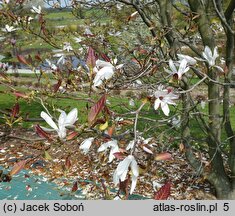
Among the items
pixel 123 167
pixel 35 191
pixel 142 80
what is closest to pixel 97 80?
pixel 123 167

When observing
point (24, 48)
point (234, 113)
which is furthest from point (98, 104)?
point (24, 48)

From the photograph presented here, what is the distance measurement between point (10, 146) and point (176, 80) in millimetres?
5521

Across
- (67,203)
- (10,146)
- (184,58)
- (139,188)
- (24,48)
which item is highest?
(184,58)

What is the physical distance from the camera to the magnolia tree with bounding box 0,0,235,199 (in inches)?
51.3

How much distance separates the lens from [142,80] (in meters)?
4.05

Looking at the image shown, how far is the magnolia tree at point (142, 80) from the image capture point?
1.30 m

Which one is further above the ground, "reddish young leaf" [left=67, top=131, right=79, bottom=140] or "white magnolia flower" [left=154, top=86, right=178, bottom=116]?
"reddish young leaf" [left=67, top=131, right=79, bottom=140]

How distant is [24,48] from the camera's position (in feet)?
106

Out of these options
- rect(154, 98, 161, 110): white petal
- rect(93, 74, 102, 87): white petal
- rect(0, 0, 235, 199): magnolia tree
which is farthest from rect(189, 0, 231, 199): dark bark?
rect(93, 74, 102, 87): white petal

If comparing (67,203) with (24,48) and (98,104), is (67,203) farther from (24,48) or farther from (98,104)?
(24,48)

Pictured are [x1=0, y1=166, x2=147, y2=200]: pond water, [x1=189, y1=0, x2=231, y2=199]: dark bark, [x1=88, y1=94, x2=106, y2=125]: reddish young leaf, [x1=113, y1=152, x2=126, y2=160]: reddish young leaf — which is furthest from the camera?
[x1=0, y1=166, x2=147, y2=200]: pond water

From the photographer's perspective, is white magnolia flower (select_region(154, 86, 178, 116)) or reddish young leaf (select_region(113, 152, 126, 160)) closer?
reddish young leaf (select_region(113, 152, 126, 160))

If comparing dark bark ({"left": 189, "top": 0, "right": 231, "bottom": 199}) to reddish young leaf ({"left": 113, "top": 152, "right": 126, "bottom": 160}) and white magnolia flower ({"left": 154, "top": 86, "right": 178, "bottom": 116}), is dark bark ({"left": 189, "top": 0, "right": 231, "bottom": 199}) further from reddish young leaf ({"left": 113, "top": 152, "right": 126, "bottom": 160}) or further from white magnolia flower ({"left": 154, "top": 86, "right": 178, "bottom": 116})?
reddish young leaf ({"left": 113, "top": 152, "right": 126, "bottom": 160})

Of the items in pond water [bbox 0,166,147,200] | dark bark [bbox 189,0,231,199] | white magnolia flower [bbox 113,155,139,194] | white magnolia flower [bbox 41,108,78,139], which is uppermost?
white magnolia flower [bbox 41,108,78,139]
